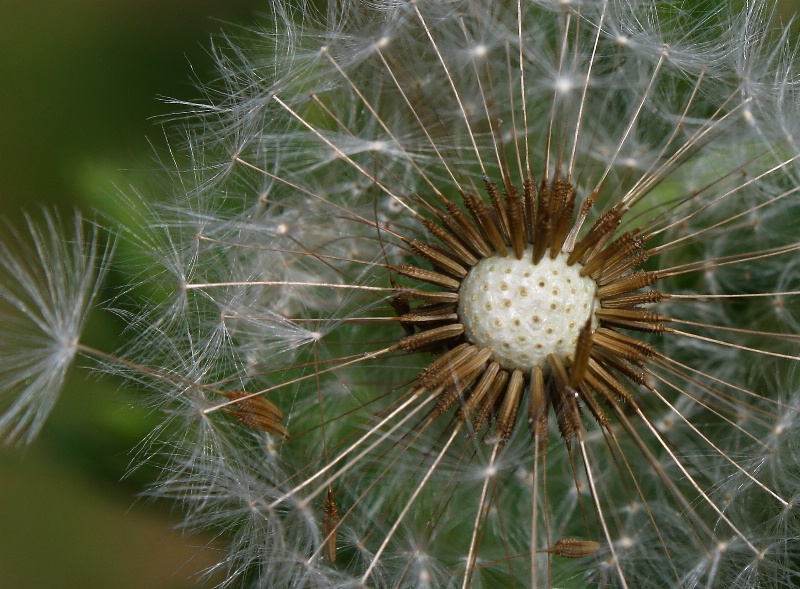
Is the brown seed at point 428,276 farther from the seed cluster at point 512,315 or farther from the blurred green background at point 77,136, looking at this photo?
the blurred green background at point 77,136

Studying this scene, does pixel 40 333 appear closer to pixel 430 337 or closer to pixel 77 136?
pixel 430 337

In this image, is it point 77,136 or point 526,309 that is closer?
point 526,309

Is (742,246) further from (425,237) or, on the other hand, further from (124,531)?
(124,531)

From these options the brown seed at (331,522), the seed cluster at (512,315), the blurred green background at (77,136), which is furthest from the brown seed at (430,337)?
the blurred green background at (77,136)

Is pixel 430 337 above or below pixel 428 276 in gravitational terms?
below

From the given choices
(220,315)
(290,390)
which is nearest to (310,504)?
(290,390)

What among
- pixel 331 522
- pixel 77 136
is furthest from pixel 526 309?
pixel 77 136

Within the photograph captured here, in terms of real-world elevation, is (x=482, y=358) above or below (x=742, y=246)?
below

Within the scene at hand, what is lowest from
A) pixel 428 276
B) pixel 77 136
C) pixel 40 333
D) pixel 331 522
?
pixel 331 522
